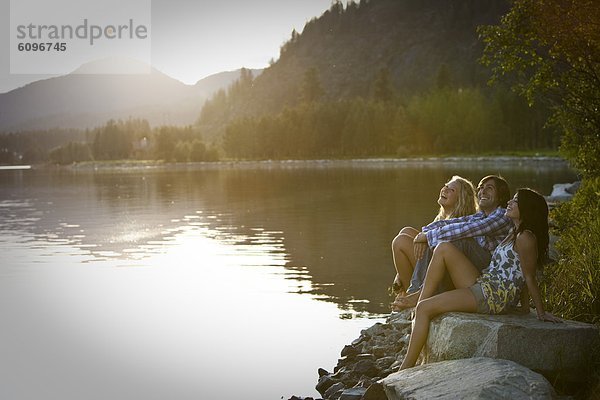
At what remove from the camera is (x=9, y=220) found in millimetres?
39469

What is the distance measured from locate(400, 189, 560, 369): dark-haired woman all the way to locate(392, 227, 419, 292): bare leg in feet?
4.98

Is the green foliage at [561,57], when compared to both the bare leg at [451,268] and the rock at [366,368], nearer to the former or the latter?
the rock at [366,368]

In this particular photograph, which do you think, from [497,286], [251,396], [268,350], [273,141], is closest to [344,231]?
[268,350]

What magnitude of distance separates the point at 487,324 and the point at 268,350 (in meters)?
6.43

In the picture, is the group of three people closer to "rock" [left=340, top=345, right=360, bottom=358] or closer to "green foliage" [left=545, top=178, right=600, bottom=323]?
"green foliage" [left=545, top=178, right=600, bottom=323]

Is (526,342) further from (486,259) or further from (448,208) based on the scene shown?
(448,208)

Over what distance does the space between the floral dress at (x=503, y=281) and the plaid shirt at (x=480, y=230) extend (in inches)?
18.6

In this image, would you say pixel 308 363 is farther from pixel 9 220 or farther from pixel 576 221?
pixel 9 220

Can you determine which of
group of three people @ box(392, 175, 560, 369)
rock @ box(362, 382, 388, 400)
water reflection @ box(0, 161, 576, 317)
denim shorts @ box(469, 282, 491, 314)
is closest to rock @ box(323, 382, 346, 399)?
rock @ box(362, 382, 388, 400)

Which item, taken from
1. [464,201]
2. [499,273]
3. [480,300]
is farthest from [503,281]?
[464,201]

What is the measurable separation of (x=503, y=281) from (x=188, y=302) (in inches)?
426

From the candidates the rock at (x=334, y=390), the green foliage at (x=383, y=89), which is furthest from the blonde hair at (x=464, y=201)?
the green foliage at (x=383, y=89)

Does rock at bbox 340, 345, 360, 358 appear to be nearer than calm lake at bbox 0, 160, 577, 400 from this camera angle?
Yes

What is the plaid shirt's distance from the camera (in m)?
8.50
